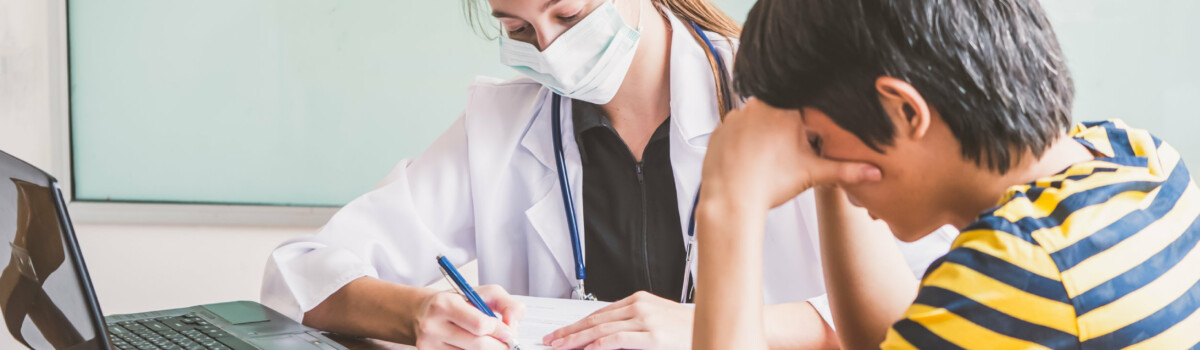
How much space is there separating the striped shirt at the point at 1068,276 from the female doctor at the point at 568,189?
1.57 feet

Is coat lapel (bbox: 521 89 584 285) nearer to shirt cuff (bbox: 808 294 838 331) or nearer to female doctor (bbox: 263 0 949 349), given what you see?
female doctor (bbox: 263 0 949 349)

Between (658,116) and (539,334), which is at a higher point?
(658,116)

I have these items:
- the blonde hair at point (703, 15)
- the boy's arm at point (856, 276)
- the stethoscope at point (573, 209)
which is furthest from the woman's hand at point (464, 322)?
the blonde hair at point (703, 15)

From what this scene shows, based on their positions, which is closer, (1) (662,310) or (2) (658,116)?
(1) (662,310)

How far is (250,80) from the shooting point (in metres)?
2.21

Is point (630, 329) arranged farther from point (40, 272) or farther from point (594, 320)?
point (40, 272)

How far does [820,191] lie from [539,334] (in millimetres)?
336

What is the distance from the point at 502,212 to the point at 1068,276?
0.89m

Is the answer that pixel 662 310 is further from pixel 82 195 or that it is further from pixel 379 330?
pixel 82 195

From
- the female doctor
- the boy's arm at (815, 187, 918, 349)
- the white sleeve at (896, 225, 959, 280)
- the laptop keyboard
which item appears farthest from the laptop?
the white sleeve at (896, 225, 959, 280)

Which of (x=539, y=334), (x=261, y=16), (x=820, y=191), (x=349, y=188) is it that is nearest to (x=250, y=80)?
(x=261, y=16)

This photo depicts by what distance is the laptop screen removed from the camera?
23.6 inches

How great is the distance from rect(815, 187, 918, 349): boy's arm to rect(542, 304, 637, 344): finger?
0.72ft

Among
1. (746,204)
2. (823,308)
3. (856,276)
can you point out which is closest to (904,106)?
(746,204)
